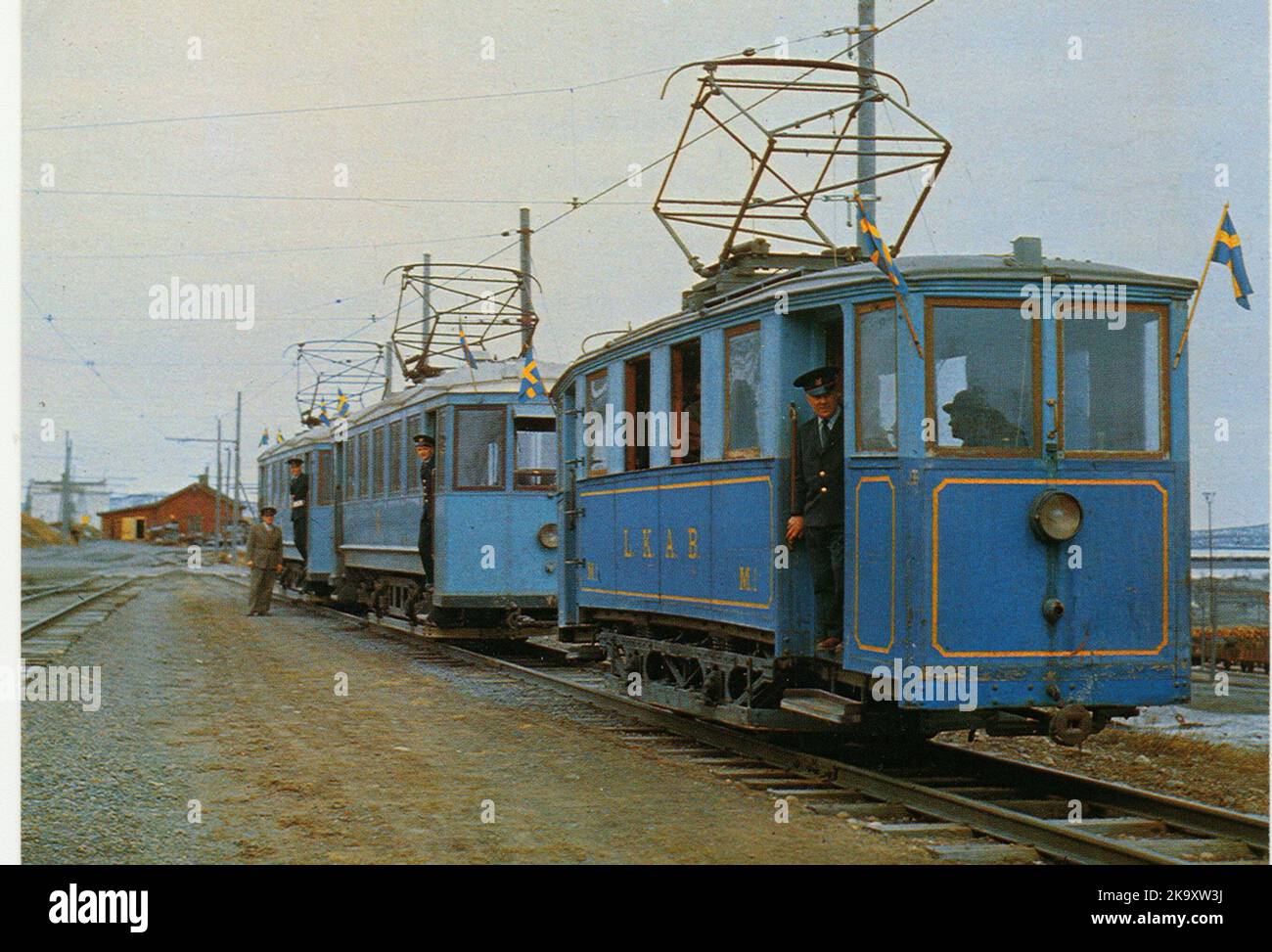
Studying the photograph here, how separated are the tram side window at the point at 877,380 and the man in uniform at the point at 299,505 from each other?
1896 cm

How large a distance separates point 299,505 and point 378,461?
6.98 metres

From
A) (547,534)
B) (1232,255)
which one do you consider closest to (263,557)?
(547,534)

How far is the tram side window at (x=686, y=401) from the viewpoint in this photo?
1027 centimetres

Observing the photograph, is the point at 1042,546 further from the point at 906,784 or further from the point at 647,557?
the point at 647,557

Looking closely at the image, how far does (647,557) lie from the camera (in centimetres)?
1091

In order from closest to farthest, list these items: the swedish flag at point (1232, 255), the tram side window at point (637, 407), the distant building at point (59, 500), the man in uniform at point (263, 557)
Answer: the swedish flag at point (1232, 255) < the tram side window at point (637, 407) < the man in uniform at point (263, 557) < the distant building at point (59, 500)

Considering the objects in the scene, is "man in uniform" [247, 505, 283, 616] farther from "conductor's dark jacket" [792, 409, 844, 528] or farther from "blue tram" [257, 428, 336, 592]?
"conductor's dark jacket" [792, 409, 844, 528]

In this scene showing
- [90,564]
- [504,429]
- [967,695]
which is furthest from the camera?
[90,564]

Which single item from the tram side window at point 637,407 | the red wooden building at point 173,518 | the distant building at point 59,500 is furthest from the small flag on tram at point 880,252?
the red wooden building at point 173,518

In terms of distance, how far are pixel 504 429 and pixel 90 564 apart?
34.8 meters

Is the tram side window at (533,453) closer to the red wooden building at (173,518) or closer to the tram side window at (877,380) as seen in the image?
the tram side window at (877,380)

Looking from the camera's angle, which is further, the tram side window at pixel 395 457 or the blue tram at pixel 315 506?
the blue tram at pixel 315 506

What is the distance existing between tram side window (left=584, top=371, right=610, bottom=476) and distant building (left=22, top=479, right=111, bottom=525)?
40114mm
